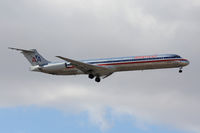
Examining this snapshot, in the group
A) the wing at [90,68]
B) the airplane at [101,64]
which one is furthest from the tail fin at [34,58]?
the wing at [90,68]

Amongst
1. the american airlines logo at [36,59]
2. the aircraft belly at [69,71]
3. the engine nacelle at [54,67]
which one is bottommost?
the aircraft belly at [69,71]

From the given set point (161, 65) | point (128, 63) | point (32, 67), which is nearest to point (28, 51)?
point (32, 67)

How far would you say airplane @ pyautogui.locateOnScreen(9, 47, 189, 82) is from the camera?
197ft

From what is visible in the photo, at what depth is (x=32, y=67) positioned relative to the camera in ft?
217

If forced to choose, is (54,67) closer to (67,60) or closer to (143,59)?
(67,60)

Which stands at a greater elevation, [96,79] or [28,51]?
[28,51]

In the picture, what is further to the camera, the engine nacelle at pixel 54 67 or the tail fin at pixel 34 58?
the tail fin at pixel 34 58

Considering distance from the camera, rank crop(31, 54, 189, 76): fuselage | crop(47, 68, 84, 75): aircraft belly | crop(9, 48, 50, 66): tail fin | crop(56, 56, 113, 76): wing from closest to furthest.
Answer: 1. crop(31, 54, 189, 76): fuselage
2. crop(56, 56, 113, 76): wing
3. crop(47, 68, 84, 75): aircraft belly
4. crop(9, 48, 50, 66): tail fin

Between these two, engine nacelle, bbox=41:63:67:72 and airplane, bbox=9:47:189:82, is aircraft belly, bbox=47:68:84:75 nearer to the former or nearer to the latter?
airplane, bbox=9:47:189:82

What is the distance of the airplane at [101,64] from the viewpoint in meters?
59.9

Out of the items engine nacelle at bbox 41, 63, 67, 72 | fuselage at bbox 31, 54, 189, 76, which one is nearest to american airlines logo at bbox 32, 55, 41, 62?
engine nacelle at bbox 41, 63, 67, 72

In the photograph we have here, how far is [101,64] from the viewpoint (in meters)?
62.5

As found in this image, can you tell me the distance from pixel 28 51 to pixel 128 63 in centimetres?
1545

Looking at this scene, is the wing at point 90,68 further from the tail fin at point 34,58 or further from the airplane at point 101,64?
the tail fin at point 34,58
